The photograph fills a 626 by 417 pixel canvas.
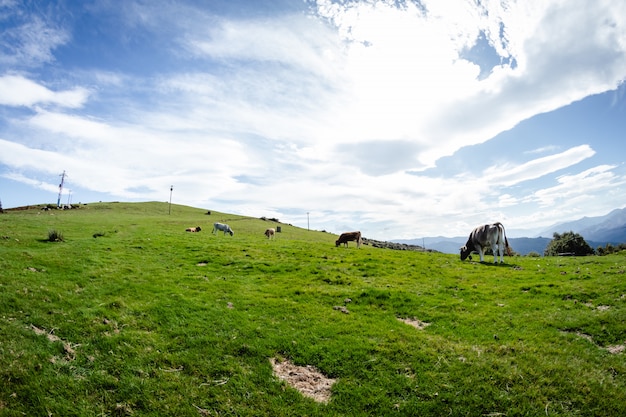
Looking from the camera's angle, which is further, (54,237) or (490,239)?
(54,237)

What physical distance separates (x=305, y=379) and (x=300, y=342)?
66.9 inches

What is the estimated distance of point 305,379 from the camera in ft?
30.7

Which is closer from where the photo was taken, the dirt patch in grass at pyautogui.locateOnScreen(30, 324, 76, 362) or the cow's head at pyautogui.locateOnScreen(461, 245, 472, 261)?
the dirt patch in grass at pyautogui.locateOnScreen(30, 324, 76, 362)

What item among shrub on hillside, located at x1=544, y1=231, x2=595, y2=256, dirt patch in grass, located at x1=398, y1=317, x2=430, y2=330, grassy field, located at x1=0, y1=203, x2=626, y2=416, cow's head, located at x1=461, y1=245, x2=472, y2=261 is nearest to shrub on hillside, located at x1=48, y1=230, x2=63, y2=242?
grassy field, located at x1=0, y1=203, x2=626, y2=416

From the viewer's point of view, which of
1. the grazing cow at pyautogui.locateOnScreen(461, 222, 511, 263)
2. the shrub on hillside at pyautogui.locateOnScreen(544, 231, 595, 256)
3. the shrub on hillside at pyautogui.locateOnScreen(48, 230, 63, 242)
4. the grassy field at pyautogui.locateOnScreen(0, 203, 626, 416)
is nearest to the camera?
the grassy field at pyautogui.locateOnScreen(0, 203, 626, 416)

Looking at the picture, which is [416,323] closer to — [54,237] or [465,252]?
[465,252]

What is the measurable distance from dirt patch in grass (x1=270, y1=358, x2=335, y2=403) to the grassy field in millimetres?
189

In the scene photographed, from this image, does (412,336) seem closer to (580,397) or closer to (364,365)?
(364,365)

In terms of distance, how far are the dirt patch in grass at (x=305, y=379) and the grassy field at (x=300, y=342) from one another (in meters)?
0.19

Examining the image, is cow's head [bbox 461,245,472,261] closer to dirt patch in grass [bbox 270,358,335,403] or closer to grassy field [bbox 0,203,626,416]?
grassy field [bbox 0,203,626,416]

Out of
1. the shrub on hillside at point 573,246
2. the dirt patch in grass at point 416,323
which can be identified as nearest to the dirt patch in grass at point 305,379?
the dirt patch in grass at point 416,323

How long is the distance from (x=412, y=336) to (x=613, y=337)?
6383 millimetres

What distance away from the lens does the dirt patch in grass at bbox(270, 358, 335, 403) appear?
8.75m

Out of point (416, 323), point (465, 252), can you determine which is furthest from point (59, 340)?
point (465, 252)
